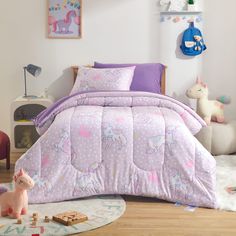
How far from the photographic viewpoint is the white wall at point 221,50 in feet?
18.1

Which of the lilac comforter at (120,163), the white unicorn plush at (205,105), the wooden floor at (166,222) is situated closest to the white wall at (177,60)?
the white unicorn plush at (205,105)

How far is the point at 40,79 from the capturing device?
5.61 meters

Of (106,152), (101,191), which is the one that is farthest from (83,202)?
(106,152)

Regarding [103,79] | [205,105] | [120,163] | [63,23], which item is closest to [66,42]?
[63,23]

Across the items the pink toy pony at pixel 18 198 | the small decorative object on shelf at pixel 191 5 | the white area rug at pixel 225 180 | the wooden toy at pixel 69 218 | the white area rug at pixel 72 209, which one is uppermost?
the small decorative object on shelf at pixel 191 5

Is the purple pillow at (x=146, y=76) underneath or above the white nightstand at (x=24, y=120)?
above

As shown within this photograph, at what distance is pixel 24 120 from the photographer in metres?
5.16

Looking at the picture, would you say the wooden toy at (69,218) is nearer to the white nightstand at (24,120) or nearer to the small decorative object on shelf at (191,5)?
the white nightstand at (24,120)

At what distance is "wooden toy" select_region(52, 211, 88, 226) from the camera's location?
309 centimetres

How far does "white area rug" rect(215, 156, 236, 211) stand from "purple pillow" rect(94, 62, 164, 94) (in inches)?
37.8

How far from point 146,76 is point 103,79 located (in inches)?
21.1

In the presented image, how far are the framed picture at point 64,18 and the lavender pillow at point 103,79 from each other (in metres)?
0.64

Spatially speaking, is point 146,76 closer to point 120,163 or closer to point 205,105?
point 205,105

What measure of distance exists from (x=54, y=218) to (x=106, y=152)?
0.64 m
